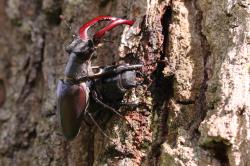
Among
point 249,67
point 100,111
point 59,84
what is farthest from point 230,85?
point 59,84

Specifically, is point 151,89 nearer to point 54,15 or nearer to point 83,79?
point 83,79

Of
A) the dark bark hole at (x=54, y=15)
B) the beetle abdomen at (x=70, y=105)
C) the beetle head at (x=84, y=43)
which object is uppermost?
the dark bark hole at (x=54, y=15)

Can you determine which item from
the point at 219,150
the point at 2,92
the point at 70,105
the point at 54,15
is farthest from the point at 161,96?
the point at 2,92

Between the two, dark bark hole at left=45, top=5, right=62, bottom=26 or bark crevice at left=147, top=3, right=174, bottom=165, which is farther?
dark bark hole at left=45, top=5, right=62, bottom=26

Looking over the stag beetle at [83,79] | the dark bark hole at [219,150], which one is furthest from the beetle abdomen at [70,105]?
the dark bark hole at [219,150]

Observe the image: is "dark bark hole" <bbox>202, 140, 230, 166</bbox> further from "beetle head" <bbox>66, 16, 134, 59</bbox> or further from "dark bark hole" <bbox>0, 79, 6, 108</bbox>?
"dark bark hole" <bbox>0, 79, 6, 108</bbox>

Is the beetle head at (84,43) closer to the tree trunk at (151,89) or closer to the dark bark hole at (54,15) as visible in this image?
the tree trunk at (151,89)

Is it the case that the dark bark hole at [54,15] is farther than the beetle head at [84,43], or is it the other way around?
the dark bark hole at [54,15]

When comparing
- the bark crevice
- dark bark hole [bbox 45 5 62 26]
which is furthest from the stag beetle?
dark bark hole [bbox 45 5 62 26]
